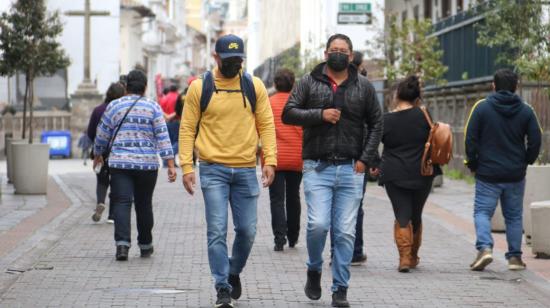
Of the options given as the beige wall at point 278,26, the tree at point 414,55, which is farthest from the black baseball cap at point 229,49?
the beige wall at point 278,26

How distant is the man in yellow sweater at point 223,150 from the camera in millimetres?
9016

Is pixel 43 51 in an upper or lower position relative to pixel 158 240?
upper

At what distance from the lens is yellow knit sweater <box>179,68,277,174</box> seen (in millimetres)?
9047

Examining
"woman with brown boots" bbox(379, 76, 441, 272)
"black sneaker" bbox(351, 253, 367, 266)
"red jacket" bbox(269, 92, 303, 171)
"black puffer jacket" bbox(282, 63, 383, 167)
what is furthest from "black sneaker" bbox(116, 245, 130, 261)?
"black puffer jacket" bbox(282, 63, 383, 167)

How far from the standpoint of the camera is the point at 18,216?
16797 millimetres

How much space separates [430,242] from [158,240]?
2.76m

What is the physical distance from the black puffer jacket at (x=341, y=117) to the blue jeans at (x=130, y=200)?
3058 mm

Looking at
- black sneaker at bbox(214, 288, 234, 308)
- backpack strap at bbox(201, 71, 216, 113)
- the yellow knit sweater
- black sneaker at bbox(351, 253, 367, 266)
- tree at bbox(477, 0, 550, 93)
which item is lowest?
black sneaker at bbox(351, 253, 367, 266)

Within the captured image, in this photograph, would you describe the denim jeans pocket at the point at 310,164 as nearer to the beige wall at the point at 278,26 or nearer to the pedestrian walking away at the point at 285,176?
the pedestrian walking away at the point at 285,176

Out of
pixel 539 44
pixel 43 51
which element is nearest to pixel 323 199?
pixel 539 44

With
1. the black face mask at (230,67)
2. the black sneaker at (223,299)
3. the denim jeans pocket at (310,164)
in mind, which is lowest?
the black sneaker at (223,299)

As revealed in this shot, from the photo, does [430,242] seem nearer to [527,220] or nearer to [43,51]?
[527,220]

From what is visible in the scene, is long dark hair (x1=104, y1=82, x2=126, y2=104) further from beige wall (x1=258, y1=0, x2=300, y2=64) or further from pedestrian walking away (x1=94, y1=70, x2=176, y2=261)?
beige wall (x1=258, y1=0, x2=300, y2=64)

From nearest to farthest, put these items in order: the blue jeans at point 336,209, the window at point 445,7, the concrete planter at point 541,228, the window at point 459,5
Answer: the blue jeans at point 336,209
the concrete planter at point 541,228
the window at point 459,5
the window at point 445,7
